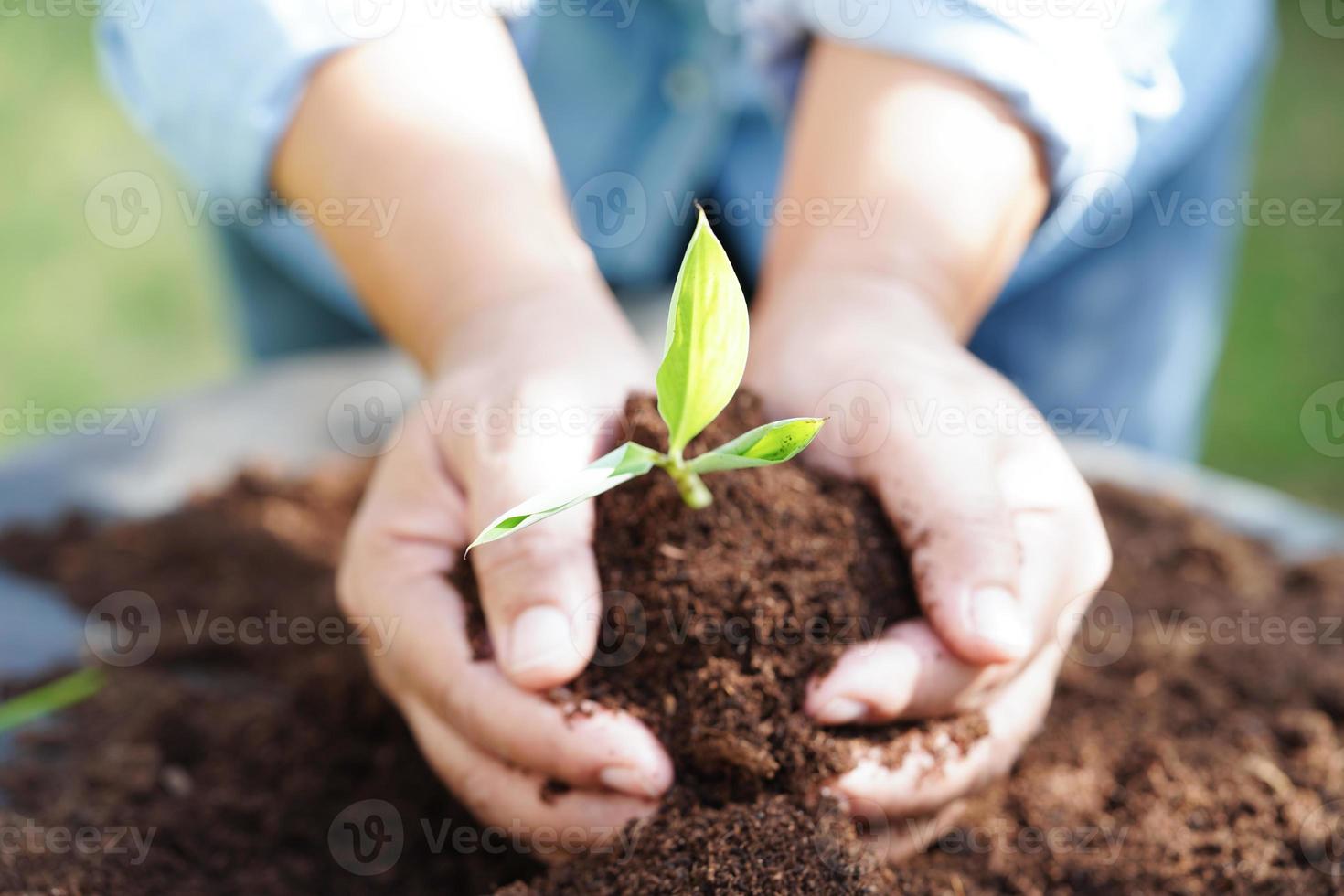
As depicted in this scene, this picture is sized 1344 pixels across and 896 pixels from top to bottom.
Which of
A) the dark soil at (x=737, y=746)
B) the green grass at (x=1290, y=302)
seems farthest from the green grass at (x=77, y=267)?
the green grass at (x=1290, y=302)

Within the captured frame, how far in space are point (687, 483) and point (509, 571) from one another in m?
0.15

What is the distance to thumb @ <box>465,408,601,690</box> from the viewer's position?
2.59ft

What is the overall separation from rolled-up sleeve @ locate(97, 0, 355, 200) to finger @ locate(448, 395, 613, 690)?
0.49 m

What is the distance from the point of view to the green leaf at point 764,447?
73 cm

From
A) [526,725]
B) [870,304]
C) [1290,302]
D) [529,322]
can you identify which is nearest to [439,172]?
[529,322]

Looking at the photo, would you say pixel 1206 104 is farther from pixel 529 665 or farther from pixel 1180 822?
pixel 529 665

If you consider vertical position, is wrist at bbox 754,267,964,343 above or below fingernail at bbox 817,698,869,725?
above

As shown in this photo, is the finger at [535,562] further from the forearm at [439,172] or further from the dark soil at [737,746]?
the forearm at [439,172]

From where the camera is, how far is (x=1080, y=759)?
3.51 ft

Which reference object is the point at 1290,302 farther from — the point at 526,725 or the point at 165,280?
the point at 165,280

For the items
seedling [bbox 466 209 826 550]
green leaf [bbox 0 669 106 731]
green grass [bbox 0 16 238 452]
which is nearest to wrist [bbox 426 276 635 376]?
seedling [bbox 466 209 826 550]

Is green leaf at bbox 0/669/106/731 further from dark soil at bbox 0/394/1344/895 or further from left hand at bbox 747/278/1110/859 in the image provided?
left hand at bbox 747/278/1110/859

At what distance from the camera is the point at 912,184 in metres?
1.11

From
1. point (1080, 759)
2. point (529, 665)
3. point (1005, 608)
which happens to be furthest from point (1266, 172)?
point (529, 665)
